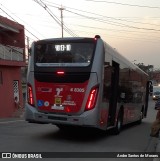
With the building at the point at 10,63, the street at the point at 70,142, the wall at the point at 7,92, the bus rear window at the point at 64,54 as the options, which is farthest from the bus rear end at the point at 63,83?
the wall at the point at 7,92

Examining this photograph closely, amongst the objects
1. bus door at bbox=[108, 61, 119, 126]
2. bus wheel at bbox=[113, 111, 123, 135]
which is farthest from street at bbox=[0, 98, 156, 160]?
bus door at bbox=[108, 61, 119, 126]

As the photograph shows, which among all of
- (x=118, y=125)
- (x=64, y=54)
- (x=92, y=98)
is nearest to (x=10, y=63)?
(x=118, y=125)

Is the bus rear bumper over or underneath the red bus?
underneath

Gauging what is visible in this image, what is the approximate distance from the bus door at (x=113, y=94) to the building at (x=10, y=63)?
19506 mm

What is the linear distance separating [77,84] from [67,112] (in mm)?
922

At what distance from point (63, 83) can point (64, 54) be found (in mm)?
959

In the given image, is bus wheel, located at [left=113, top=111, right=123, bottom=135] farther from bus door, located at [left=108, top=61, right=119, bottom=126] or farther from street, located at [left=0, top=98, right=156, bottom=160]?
bus door, located at [left=108, top=61, right=119, bottom=126]

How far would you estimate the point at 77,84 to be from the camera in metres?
12.4

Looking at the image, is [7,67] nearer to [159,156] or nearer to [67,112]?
[67,112]

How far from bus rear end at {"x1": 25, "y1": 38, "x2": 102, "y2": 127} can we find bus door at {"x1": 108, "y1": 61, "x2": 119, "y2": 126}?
6.03 ft

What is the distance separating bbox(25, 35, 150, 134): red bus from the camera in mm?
12289

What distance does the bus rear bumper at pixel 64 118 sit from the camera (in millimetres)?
12109

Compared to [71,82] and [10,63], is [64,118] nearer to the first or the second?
[71,82]

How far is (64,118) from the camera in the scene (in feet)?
41.0
